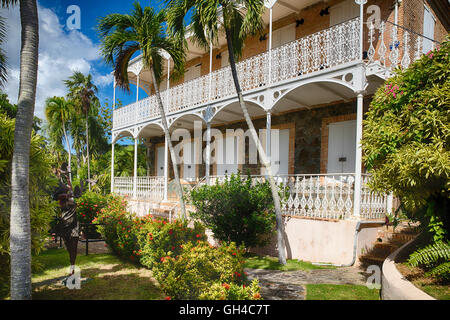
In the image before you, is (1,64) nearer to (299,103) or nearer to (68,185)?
(68,185)

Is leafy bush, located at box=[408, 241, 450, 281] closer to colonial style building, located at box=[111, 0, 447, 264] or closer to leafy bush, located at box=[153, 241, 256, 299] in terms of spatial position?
colonial style building, located at box=[111, 0, 447, 264]

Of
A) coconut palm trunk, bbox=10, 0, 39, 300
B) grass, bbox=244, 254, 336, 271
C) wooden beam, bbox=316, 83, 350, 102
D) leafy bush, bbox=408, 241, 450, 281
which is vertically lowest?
grass, bbox=244, 254, 336, 271

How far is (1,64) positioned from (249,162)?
9.01 meters

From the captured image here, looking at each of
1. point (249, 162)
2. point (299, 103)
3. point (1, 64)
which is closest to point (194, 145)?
point (249, 162)

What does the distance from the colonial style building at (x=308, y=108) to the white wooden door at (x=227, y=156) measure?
0.05 metres

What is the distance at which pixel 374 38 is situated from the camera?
8672 mm

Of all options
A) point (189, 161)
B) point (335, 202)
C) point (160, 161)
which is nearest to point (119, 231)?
point (335, 202)

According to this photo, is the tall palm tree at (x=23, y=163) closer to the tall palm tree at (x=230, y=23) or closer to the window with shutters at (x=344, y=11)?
the tall palm tree at (x=230, y=23)

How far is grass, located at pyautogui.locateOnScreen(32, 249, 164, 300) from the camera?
15.2ft

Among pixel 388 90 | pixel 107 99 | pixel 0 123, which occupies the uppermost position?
pixel 107 99

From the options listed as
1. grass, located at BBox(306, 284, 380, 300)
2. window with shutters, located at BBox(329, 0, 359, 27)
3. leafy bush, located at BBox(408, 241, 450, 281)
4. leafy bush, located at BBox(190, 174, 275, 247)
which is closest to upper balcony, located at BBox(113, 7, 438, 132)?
window with shutters, located at BBox(329, 0, 359, 27)

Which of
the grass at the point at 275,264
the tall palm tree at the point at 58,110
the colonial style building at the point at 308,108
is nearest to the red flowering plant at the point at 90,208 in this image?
the colonial style building at the point at 308,108

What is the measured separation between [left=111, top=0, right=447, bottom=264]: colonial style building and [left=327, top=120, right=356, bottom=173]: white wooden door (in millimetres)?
31

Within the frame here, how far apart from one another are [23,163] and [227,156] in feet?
33.3
